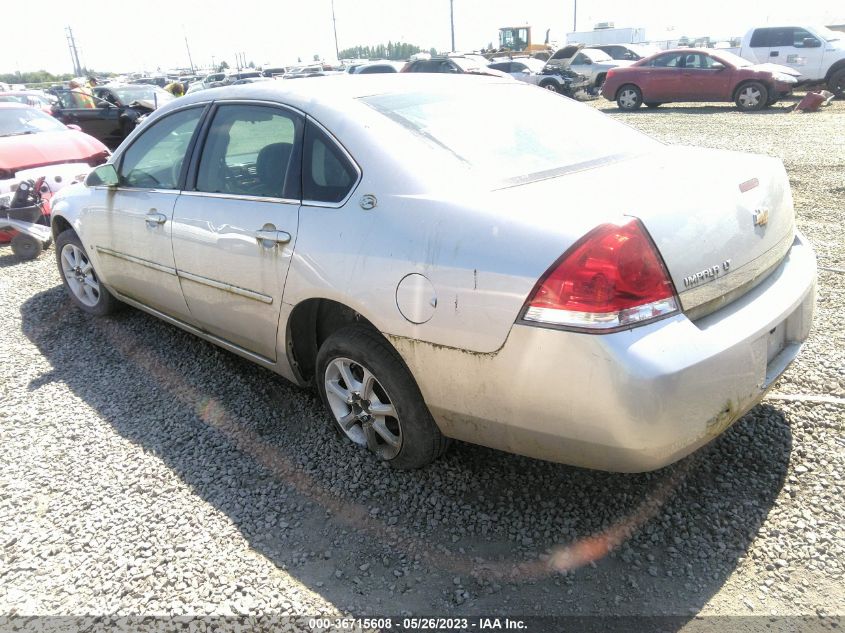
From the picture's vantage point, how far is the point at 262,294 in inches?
120

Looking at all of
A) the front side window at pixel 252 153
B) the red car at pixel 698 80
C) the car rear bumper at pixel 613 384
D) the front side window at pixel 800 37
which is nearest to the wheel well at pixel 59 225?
the front side window at pixel 252 153

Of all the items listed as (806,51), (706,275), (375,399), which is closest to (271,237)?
(375,399)

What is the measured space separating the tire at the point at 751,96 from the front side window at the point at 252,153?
15924 mm

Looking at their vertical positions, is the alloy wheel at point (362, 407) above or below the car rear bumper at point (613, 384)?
below

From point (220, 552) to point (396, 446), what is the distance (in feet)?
2.63

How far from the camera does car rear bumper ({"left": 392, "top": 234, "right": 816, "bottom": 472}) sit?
203cm

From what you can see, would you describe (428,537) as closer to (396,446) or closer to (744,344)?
(396,446)

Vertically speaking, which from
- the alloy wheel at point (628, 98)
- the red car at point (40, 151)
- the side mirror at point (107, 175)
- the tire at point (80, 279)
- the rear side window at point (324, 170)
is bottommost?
the alloy wheel at point (628, 98)

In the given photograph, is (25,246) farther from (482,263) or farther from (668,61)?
(668,61)

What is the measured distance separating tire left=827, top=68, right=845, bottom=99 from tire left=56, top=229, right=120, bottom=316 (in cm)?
1868

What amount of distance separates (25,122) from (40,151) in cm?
116

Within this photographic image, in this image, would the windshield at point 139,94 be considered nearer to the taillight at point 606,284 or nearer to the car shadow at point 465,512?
the car shadow at point 465,512

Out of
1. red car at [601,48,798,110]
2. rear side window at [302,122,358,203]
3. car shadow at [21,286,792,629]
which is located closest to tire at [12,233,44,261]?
car shadow at [21,286,792,629]

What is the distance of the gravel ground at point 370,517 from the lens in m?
2.26
